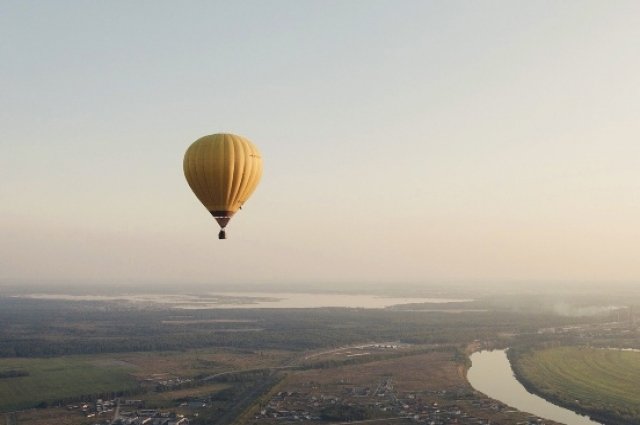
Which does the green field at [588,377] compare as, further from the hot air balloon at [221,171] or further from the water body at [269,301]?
the water body at [269,301]


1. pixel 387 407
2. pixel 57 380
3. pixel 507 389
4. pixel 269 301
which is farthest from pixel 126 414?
pixel 269 301

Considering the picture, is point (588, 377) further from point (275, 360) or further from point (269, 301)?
point (269, 301)

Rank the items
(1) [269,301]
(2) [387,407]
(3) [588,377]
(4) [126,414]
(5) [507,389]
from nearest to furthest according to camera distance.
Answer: (4) [126,414] < (2) [387,407] < (5) [507,389] < (3) [588,377] < (1) [269,301]

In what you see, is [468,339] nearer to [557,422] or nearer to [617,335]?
[617,335]

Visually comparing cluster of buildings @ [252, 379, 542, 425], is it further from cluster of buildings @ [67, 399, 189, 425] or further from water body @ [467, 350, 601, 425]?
cluster of buildings @ [67, 399, 189, 425]

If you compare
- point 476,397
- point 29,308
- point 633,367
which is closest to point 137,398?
point 476,397
